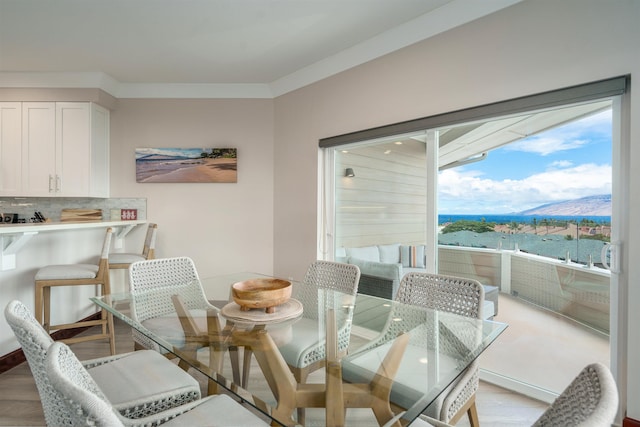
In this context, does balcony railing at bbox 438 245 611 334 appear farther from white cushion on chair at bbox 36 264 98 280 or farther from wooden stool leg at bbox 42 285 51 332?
wooden stool leg at bbox 42 285 51 332

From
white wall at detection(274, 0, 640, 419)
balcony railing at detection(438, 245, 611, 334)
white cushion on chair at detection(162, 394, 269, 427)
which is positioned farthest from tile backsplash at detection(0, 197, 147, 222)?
balcony railing at detection(438, 245, 611, 334)

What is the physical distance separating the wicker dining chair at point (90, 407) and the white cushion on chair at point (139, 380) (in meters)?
0.15

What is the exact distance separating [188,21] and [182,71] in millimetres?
1016

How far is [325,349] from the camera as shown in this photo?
1.44m

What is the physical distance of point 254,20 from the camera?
2.60m

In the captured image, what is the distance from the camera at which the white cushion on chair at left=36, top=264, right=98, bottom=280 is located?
2.57m

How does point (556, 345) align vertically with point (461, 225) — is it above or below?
below

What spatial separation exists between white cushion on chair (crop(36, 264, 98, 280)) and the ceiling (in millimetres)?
1928

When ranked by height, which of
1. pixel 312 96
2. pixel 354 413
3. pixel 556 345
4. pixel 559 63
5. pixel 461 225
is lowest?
pixel 556 345

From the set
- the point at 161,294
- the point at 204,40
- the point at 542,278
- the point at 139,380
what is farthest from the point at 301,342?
the point at 204,40

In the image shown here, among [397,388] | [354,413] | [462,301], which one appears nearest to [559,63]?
[462,301]

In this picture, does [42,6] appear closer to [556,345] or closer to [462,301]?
[462,301]

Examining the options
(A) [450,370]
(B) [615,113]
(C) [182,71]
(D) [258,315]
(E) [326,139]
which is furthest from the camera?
(C) [182,71]

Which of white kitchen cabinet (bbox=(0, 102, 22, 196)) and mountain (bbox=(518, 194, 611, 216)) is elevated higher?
white kitchen cabinet (bbox=(0, 102, 22, 196))
